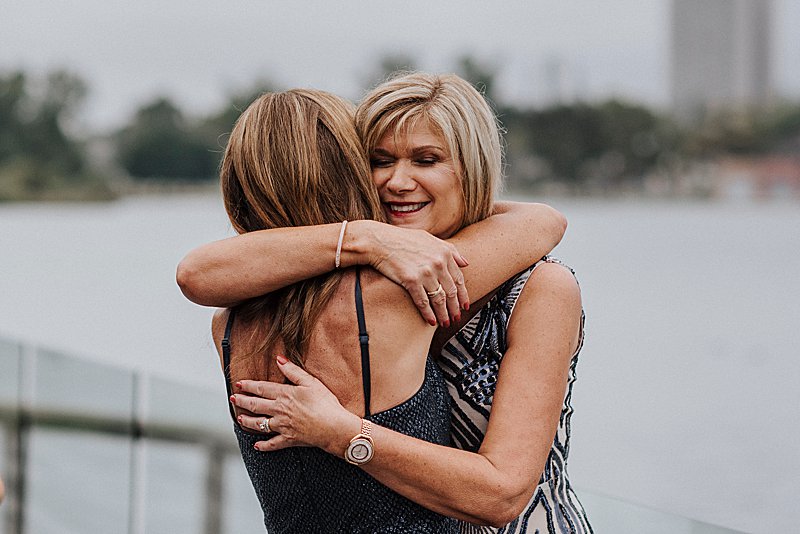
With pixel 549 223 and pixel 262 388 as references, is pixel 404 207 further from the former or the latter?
pixel 262 388

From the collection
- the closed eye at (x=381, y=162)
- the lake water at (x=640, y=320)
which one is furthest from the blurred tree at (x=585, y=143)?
the closed eye at (x=381, y=162)

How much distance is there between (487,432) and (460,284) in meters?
0.20

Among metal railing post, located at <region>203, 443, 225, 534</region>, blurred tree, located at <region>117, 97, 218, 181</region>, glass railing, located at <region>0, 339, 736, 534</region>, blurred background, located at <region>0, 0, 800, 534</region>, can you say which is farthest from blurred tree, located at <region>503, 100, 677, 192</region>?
metal railing post, located at <region>203, 443, 225, 534</region>

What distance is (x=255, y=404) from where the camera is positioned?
4.33 ft

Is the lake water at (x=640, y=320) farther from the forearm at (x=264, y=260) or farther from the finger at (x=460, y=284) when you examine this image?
the forearm at (x=264, y=260)

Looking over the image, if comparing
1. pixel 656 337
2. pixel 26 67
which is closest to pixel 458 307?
pixel 26 67

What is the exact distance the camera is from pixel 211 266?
135 cm

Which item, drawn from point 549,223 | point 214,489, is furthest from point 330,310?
point 214,489

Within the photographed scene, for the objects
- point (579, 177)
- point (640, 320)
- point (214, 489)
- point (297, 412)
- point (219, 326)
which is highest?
point (579, 177)

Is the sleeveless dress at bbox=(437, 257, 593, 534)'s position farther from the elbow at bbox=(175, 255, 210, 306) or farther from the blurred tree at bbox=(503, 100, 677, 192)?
the blurred tree at bbox=(503, 100, 677, 192)

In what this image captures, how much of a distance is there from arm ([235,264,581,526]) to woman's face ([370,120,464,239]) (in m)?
0.20

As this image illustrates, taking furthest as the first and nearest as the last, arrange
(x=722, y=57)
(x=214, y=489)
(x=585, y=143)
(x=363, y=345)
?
1. (x=722, y=57)
2. (x=585, y=143)
3. (x=214, y=489)
4. (x=363, y=345)

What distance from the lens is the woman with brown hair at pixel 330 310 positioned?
4.14 feet

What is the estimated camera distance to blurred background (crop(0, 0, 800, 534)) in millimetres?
19609
